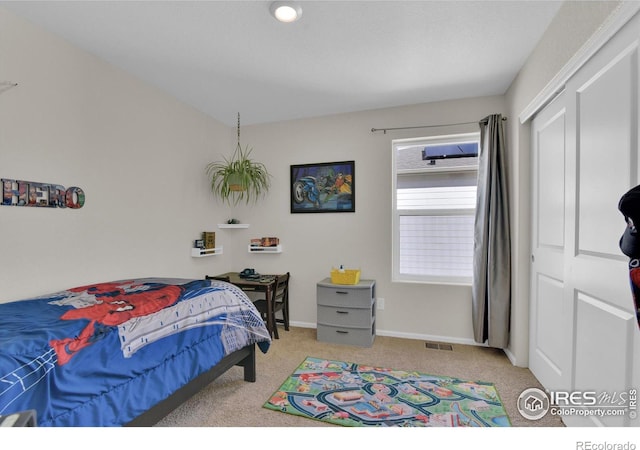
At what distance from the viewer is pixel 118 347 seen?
4.60 ft

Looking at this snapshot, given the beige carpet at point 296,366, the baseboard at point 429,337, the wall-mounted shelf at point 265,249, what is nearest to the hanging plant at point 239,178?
the wall-mounted shelf at point 265,249

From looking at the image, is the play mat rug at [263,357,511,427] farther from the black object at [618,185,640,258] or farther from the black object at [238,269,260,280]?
the black object at [618,185,640,258]

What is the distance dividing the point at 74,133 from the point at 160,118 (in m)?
0.84

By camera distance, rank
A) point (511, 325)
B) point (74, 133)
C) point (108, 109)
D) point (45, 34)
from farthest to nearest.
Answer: point (511, 325) → point (108, 109) → point (74, 133) → point (45, 34)

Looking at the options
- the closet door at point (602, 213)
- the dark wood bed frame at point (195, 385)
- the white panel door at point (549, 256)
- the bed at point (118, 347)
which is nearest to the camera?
the bed at point (118, 347)

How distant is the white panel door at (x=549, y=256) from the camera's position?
1909mm

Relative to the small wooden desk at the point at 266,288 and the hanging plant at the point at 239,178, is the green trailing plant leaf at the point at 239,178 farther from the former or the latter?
the small wooden desk at the point at 266,288

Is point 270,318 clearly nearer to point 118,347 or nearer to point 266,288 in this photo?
point 266,288

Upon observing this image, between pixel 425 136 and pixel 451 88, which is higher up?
pixel 451 88

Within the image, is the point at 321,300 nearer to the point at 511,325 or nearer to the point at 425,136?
A: the point at 511,325

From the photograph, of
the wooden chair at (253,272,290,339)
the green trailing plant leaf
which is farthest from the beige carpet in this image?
the green trailing plant leaf

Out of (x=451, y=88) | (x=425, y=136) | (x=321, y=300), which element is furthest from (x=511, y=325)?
(x=451, y=88)

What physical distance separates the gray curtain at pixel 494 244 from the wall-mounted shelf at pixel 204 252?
2769mm

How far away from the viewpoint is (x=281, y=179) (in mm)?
3717
